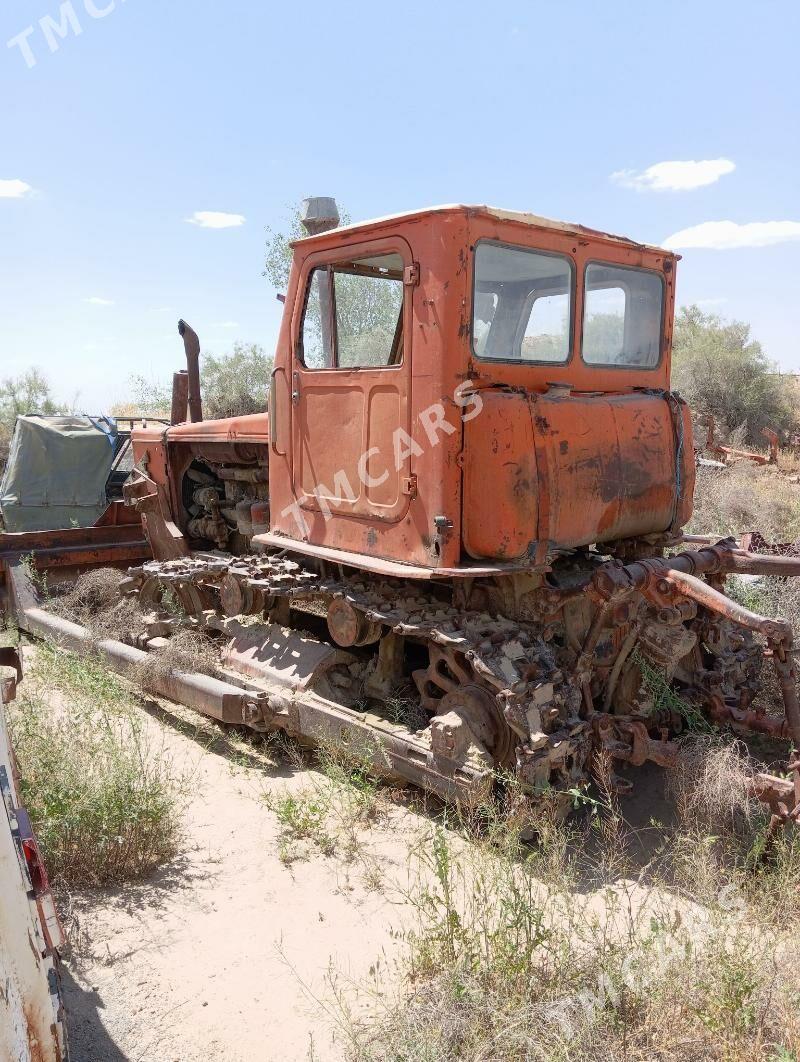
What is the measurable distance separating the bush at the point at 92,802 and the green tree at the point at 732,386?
18056 millimetres

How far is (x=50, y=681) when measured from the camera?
625 cm

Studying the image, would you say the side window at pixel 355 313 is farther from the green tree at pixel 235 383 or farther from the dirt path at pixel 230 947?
the green tree at pixel 235 383

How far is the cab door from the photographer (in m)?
4.41

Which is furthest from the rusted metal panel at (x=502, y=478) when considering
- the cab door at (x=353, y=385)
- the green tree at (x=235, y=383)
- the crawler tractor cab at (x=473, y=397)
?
the green tree at (x=235, y=383)

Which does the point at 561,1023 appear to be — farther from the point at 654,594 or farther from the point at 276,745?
the point at 276,745

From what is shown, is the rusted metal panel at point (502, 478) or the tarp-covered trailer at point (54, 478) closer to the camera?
the rusted metal panel at point (502, 478)

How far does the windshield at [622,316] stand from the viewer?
15.6ft

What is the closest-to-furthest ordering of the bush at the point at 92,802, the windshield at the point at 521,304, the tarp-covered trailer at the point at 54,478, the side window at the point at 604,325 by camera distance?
the bush at the point at 92,802 → the windshield at the point at 521,304 → the side window at the point at 604,325 → the tarp-covered trailer at the point at 54,478

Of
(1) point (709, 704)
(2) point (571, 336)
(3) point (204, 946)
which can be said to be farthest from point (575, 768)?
(2) point (571, 336)

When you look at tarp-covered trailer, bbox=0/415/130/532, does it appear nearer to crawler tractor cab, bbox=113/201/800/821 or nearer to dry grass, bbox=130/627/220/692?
dry grass, bbox=130/627/220/692

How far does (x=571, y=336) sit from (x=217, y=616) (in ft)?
10.3

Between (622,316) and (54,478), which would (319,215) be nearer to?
(622,316)

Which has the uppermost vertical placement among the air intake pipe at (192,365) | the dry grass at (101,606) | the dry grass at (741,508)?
the air intake pipe at (192,365)

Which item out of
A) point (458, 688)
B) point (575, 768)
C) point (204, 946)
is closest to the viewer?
point (204, 946)
